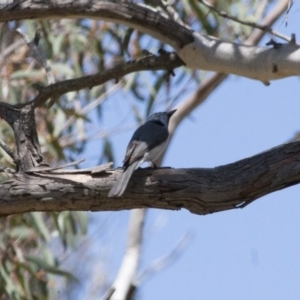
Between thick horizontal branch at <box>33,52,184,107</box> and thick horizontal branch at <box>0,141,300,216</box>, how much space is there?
124 cm

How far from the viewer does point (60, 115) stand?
18.5ft

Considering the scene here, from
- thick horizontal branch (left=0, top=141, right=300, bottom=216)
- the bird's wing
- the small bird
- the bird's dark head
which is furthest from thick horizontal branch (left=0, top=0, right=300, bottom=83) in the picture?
thick horizontal branch (left=0, top=141, right=300, bottom=216)

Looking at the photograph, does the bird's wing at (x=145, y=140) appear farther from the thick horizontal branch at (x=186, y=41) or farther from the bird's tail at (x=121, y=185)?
the thick horizontal branch at (x=186, y=41)

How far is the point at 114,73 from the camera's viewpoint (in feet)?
14.5

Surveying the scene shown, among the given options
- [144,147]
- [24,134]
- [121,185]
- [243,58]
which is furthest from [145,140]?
[243,58]

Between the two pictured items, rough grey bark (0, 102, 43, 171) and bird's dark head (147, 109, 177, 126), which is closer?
rough grey bark (0, 102, 43, 171)

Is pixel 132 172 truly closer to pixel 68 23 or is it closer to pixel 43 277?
pixel 43 277

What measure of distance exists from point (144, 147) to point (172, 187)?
48 cm

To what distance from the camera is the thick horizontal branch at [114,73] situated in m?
4.22

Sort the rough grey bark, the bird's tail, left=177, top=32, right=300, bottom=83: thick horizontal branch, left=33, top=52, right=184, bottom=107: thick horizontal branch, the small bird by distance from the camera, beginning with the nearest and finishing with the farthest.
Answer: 1. the bird's tail
2. the small bird
3. the rough grey bark
4. left=177, top=32, right=300, bottom=83: thick horizontal branch
5. left=33, top=52, right=184, bottom=107: thick horizontal branch

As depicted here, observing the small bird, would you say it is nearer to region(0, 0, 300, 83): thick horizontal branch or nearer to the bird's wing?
the bird's wing

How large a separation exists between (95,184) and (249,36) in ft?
10.7

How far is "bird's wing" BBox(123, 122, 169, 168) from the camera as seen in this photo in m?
3.28

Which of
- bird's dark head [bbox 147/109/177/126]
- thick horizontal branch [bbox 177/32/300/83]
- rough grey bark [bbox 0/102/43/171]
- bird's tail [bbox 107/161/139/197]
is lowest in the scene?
bird's tail [bbox 107/161/139/197]
